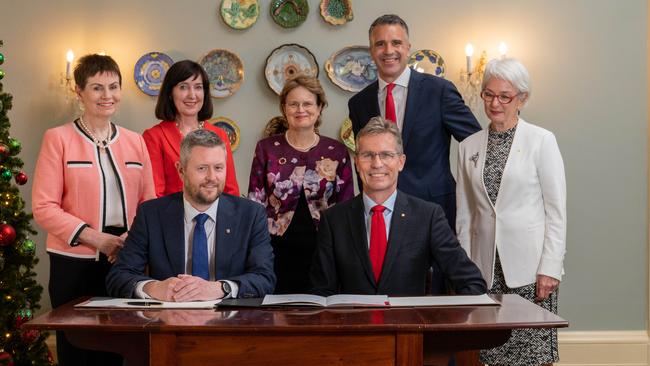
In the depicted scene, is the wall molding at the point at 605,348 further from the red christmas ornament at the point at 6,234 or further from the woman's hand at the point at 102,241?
the red christmas ornament at the point at 6,234

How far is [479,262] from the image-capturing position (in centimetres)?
318

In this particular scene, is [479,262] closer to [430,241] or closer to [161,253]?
[430,241]

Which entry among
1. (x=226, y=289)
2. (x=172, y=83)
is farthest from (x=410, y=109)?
(x=226, y=289)

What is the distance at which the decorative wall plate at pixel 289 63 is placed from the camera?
Answer: 4707 mm

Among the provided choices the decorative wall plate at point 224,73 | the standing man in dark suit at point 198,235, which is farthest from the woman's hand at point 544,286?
the decorative wall plate at point 224,73

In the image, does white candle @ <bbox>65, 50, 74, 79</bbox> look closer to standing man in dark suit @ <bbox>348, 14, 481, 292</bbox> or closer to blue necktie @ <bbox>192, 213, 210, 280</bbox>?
standing man in dark suit @ <bbox>348, 14, 481, 292</bbox>

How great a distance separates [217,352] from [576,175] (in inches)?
131

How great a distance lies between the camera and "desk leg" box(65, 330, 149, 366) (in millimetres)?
2109

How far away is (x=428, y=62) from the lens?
185 inches

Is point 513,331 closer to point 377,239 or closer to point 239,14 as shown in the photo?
point 377,239

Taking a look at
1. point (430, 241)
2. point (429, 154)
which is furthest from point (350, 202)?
point (429, 154)

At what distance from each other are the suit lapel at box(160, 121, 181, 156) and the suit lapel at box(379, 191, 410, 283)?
1.12m

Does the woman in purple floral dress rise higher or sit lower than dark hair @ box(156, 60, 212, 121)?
lower

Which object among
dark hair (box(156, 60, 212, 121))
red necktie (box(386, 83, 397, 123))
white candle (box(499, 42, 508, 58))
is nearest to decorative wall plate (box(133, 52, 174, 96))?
dark hair (box(156, 60, 212, 121))
